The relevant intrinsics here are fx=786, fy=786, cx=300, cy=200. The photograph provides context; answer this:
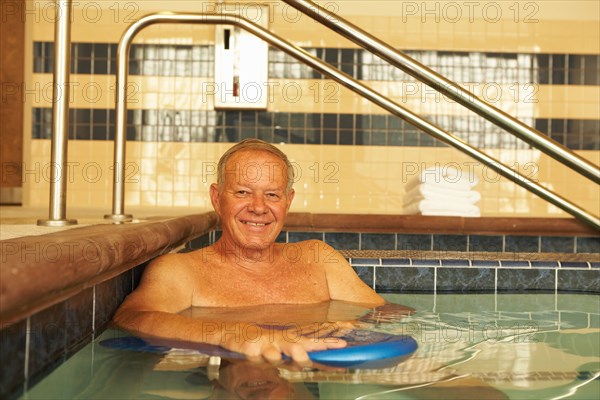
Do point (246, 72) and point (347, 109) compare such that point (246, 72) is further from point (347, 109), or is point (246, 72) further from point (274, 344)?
point (274, 344)

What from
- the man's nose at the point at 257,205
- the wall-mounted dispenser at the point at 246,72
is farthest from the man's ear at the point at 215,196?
the wall-mounted dispenser at the point at 246,72

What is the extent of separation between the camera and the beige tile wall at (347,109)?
635 centimetres

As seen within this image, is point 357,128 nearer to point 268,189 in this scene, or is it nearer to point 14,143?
point 14,143

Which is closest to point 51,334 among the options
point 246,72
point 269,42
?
point 269,42

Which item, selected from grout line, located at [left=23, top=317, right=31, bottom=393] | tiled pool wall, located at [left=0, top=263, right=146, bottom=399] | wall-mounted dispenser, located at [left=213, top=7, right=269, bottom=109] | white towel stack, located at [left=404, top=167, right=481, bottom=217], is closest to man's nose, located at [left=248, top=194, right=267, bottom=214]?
tiled pool wall, located at [left=0, top=263, right=146, bottom=399]

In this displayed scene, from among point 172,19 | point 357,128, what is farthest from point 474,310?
point 357,128

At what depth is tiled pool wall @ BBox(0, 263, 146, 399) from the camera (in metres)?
1.16

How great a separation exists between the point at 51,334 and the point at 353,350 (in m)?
0.65

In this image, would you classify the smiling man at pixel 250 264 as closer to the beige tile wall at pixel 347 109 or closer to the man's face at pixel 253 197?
the man's face at pixel 253 197

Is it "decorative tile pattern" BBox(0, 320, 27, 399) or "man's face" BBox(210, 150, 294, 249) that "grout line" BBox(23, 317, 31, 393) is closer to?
"decorative tile pattern" BBox(0, 320, 27, 399)

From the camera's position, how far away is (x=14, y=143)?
6.24 meters

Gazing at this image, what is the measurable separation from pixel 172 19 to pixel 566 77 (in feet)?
14.4

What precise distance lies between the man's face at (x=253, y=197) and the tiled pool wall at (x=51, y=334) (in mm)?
465

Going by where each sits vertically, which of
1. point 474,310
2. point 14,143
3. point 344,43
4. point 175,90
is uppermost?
point 344,43
